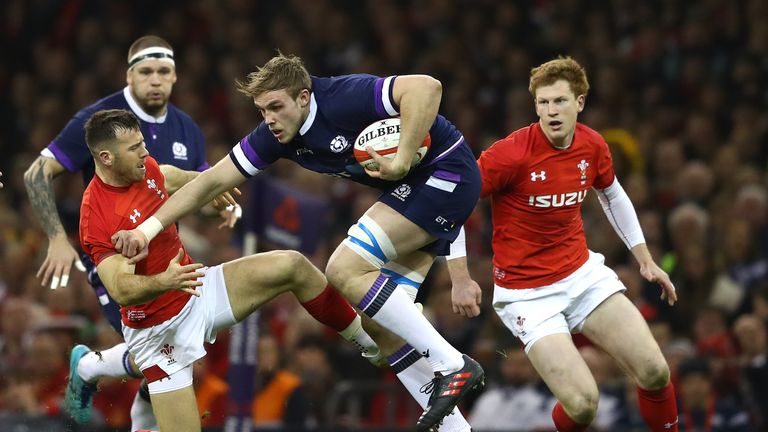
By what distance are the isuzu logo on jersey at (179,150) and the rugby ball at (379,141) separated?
1801mm

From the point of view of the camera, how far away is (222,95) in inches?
579

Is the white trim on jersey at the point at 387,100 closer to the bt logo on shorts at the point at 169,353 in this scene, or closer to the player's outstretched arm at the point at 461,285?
the player's outstretched arm at the point at 461,285

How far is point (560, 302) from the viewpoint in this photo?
7035 millimetres

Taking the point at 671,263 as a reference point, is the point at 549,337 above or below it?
above

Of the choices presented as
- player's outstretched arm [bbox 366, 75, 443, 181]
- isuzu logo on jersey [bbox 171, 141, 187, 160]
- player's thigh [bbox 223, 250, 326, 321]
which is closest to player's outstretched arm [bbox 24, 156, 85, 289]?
isuzu logo on jersey [bbox 171, 141, 187, 160]

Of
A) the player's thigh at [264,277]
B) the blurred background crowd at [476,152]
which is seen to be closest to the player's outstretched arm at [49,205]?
the player's thigh at [264,277]

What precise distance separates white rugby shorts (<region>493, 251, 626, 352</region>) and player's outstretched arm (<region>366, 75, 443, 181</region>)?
50.5 inches

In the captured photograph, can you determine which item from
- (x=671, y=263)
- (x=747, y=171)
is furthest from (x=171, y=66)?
(x=747, y=171)

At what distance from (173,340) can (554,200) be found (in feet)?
7.35

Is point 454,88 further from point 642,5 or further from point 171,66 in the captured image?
point 171,66

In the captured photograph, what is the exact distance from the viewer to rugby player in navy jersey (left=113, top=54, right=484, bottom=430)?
6359 mm

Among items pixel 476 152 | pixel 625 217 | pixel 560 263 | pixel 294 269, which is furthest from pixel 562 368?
pixel 476 152

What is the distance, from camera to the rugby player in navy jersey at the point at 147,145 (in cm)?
767

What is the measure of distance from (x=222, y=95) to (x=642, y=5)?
4.93 meters
